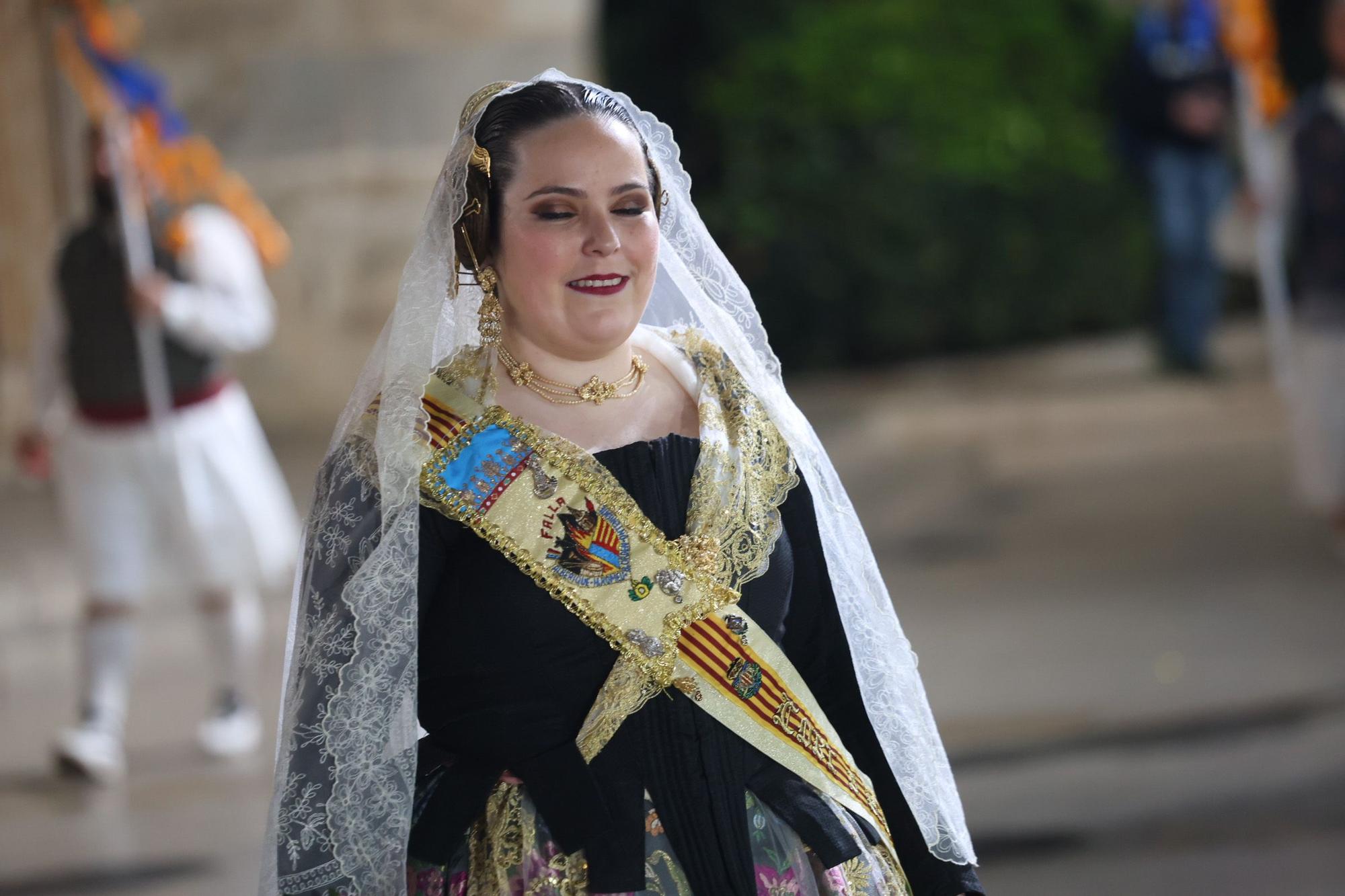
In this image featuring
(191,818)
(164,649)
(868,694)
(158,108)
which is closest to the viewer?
(868,694)

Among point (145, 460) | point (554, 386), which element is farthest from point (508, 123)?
point (145, 460)

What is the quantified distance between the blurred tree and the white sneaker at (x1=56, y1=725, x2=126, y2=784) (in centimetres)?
716

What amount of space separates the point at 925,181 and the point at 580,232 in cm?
988

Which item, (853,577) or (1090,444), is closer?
(853,577)

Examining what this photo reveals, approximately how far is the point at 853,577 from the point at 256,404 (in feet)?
25.6

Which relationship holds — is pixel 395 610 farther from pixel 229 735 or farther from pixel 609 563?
pixel 229 735

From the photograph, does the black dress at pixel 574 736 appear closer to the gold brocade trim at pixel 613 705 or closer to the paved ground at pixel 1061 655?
the gold brocade trim at pixel 613 705

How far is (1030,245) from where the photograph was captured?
1224 cm

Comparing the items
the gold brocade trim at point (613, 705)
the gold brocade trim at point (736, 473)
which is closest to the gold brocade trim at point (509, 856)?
the gold brocade trim at point (613, 705)

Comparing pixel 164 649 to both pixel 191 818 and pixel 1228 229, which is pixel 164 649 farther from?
pixel 1228 229

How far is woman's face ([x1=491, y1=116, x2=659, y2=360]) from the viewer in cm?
225

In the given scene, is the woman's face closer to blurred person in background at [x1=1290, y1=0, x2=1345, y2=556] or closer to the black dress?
the black dress

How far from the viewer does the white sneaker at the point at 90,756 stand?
557cm

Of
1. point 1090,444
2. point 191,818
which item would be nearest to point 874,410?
point 1090,444
